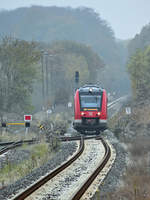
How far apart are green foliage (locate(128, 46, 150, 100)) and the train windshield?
18.5m

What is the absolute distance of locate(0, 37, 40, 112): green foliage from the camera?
3519 cm

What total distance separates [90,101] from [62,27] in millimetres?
129553

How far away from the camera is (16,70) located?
3616 cm

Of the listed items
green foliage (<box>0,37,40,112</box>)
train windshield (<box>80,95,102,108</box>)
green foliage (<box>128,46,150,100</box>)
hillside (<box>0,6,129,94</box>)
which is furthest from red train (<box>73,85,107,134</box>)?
hillside (<box>0,6,129,94</box>)

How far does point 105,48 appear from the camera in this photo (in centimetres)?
14075

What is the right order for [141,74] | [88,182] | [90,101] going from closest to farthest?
[88,182] → [90,101] → [141,74]

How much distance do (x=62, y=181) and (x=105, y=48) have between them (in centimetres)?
13417

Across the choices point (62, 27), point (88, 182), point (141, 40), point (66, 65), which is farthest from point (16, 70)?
point (62, 27)

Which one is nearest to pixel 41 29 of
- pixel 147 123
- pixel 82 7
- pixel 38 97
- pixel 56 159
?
pixel 82 7

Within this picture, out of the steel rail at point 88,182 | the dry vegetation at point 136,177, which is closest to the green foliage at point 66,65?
the dry vegetation at point 136,177

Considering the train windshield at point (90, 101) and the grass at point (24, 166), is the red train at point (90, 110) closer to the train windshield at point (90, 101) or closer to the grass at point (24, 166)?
the train windshield at point (90, 101)

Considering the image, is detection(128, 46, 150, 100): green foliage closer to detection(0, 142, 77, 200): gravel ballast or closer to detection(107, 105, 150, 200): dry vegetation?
detection(107, 105, 150, 200): dry vegetation

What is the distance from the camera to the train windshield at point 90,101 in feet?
65.4

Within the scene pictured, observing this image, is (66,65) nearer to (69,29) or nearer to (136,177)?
(136,177)
